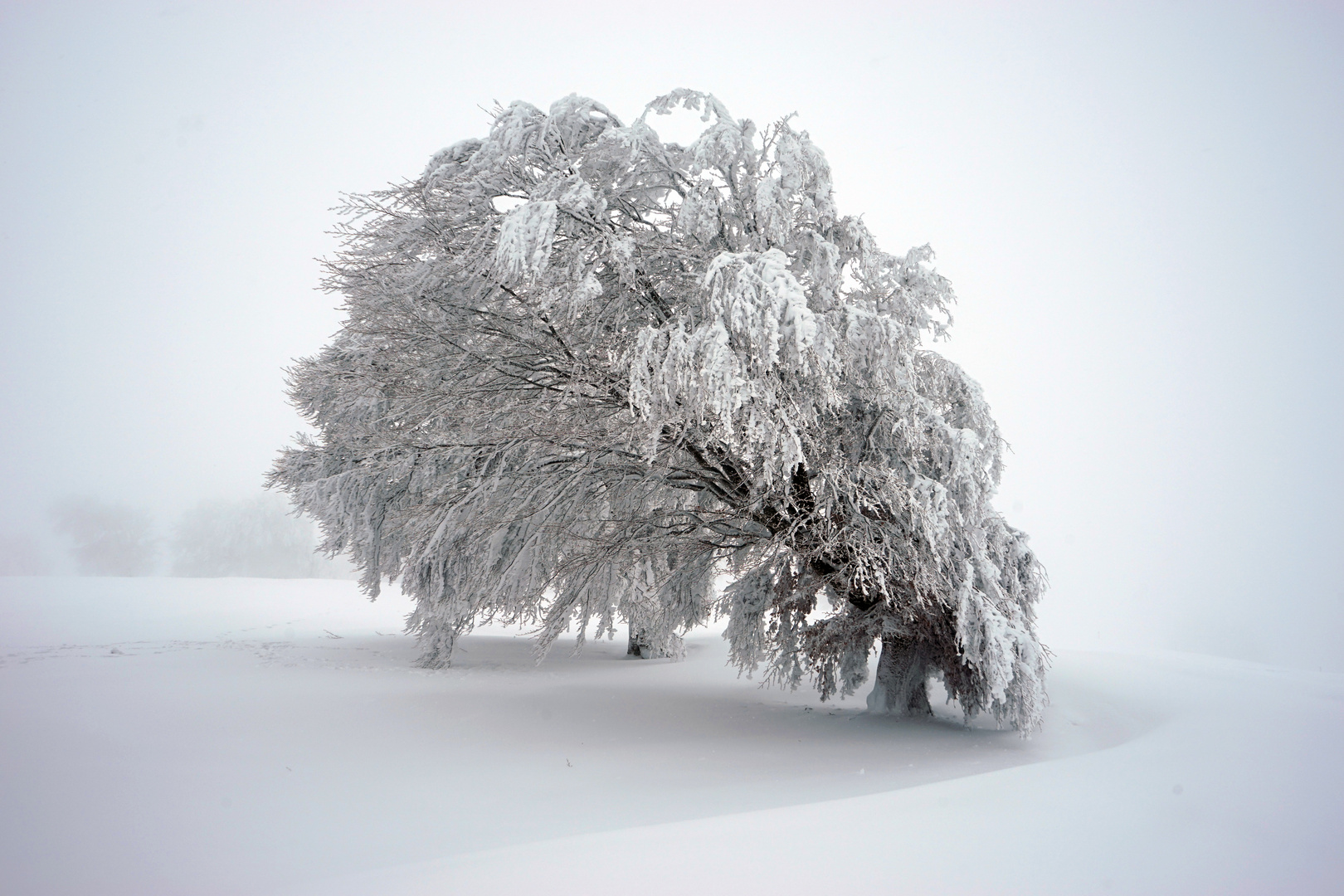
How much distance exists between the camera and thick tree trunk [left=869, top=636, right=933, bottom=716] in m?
8.02

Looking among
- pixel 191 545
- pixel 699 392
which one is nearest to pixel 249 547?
pixel 191 545

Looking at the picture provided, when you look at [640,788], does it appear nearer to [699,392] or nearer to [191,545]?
[699,392]

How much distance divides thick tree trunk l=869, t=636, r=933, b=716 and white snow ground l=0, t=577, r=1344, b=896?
432 mm

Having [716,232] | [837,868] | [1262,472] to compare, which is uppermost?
[1262,472]

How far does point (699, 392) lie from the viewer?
5.18m

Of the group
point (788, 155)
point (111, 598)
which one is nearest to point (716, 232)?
point (788, 155)

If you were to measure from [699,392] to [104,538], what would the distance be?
164 feet

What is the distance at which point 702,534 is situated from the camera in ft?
27.2

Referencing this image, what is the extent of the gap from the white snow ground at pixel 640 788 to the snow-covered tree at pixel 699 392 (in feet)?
4.07

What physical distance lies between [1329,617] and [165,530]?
7535cm

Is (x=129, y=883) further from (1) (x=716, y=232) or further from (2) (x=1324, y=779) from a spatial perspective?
(2) (x=1324, y=779)

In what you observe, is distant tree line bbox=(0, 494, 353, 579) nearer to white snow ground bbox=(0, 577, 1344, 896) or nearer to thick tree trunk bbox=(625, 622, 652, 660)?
thick tree trunk bbox=(625, 622, 652, 660)

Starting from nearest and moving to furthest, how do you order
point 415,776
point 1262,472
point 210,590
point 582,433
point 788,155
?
1. point 415,776
2. point 788,155
3. point 582,433
4. point 210,590
5. point 1262,472

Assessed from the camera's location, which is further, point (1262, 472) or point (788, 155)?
point (1262, 472)
